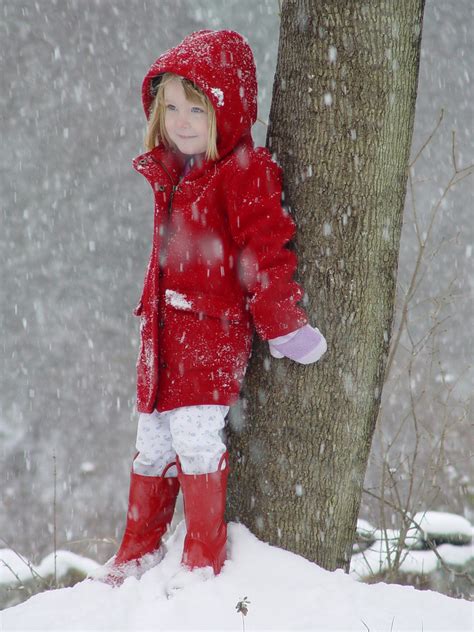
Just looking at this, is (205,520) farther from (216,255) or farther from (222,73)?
(222,73)

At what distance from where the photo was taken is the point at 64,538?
6918mm

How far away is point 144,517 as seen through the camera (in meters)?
2.38

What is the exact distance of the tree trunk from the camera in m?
2.19

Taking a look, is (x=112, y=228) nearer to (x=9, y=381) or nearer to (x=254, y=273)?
(x=9, y=381)

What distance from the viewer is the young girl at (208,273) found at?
2.14 meters

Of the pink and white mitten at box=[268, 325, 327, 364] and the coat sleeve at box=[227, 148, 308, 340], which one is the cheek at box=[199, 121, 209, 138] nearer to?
the coat sleeve at box=[227, 148, 308, 340]

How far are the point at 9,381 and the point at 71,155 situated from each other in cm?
402

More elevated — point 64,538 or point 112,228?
point 112,228

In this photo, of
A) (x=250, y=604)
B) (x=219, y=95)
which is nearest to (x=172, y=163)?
(x=219, y=95)

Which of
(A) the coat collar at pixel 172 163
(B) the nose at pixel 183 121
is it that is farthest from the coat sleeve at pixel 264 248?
(B) the nose at pixel 183 121

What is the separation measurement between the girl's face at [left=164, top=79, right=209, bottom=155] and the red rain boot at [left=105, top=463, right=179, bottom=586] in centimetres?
112

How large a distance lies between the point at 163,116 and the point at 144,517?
140 cm

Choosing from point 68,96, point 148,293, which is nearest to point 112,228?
point 68,96

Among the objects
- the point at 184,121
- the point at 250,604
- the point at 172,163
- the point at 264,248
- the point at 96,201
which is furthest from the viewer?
the point at 96,201
